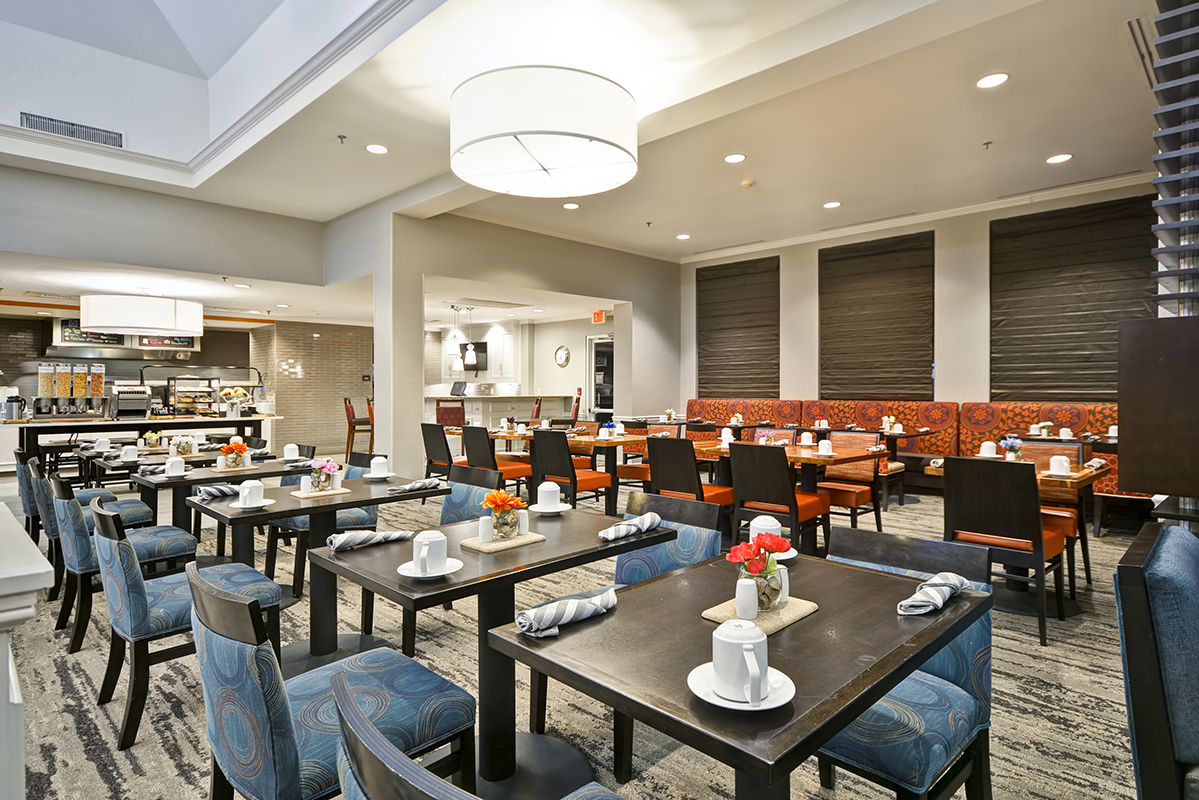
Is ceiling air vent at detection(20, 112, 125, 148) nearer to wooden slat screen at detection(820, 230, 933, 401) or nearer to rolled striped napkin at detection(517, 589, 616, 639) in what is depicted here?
rolled striped napkin at detection(517, 589, 616, 639)

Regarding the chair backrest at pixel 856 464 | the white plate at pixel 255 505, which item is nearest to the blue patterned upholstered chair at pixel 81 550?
the white plate at pixel 255 505

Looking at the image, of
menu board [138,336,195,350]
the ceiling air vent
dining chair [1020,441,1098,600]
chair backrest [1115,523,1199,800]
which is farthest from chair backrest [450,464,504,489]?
menu board [138,336,195,350]

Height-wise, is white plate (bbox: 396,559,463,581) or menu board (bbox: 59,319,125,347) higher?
menu board (bbox: 59,319,125,347)

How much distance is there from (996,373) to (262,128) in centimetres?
776

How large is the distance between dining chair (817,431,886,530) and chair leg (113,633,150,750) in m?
3.92

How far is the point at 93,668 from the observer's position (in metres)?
2.80

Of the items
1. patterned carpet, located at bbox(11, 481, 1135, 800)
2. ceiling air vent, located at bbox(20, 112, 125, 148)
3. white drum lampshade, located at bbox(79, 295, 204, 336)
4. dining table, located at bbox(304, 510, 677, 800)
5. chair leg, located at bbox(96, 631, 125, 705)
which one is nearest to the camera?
dining table, located at bbox(304, 510, 677, 800)

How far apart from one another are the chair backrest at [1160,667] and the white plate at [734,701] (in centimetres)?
73

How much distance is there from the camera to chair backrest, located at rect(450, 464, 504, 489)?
10.7 feet

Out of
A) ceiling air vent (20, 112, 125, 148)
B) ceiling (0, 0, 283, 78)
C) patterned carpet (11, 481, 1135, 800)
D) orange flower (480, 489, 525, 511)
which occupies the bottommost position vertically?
patterned carpet (11, 481, 1135, 800)

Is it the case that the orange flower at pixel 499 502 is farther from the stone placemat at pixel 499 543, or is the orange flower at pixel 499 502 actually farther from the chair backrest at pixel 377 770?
the chair backrest at pixel 377 770

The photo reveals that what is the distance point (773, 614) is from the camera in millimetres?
1478

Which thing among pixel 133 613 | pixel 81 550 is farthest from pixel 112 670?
pixel 81 550

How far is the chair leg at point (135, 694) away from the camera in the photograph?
7.14 ft
